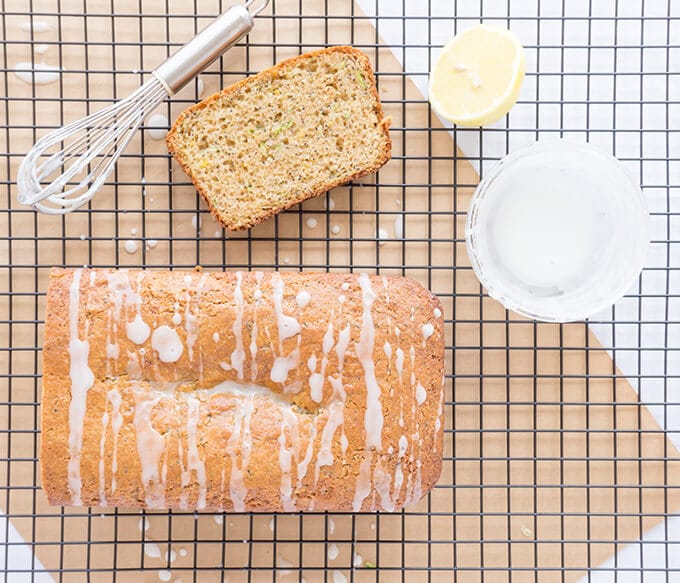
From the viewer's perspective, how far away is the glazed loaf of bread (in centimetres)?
168

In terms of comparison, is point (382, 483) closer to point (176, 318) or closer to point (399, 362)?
point (399, 362)

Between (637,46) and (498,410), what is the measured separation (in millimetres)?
958

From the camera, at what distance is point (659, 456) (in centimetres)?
199

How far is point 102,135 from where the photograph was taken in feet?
6.14

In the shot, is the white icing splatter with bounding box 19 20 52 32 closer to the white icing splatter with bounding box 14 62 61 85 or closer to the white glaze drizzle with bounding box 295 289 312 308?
the white icing splatter with bounding box 14 62 61 85

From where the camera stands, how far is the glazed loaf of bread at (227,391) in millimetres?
1678

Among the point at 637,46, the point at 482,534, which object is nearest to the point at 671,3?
the point at 637,46

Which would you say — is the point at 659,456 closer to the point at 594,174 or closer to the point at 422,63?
the point at 594,174

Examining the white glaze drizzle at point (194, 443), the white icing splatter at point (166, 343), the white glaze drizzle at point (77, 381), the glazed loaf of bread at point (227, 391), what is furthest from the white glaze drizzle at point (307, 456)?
the white glaze drizzle at point (77, 381)

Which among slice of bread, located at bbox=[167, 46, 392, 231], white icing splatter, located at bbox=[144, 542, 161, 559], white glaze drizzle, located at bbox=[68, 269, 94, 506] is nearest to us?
white glaze drizzle, located at bbox=[68, 269, 94, 506]

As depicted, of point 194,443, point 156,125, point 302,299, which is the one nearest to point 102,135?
point 156,125

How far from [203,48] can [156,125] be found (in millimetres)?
257

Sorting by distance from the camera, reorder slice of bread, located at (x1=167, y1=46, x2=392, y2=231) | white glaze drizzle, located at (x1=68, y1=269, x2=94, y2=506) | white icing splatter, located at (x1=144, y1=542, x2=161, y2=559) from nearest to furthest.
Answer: white glaze drizzle, located at (x1=68, y1=269, x2=94, y2=506) → slice of bread, located at (x1=167, y1=46, x2=392, y2=231) → white icing splatter, located at (x1=144, y1=542, x2=161, y2=559)

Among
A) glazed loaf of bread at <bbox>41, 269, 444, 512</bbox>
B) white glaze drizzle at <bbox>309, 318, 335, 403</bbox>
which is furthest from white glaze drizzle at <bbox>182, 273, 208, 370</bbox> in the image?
white glaze drizzle at <bbox>309, 318, 335, 403</bbox>
